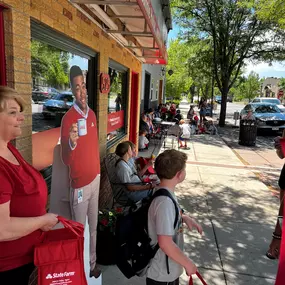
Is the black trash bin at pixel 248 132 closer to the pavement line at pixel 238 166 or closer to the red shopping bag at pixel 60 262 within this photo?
the pavement line at pixel 238 166

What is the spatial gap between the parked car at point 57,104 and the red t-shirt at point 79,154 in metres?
0.27

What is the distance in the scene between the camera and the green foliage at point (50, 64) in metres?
2.52

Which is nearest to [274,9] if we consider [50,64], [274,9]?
[274,9]

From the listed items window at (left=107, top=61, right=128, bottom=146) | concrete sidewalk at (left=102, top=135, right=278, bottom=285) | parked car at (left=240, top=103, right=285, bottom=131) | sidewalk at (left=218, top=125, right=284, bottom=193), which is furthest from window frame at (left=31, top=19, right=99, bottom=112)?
parked car at (left=240, top=103, right=285, bottom=131)

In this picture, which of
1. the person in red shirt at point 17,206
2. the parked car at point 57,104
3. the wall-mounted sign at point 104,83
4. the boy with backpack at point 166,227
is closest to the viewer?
the person in red shirt at point 17,206

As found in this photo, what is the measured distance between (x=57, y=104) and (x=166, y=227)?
6.25 feet

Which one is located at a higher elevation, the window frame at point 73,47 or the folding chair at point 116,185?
the window frame at point 73,47

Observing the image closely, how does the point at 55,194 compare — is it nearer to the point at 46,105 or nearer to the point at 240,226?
the point at 46,105

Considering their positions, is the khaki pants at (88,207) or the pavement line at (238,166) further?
the pavement line at (238,166)

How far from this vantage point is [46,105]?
2.76 meters

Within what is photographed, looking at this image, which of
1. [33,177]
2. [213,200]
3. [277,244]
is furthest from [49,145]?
[213,200]

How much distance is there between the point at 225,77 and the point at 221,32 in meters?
2.58

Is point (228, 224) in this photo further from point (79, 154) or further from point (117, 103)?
point (117, 103)

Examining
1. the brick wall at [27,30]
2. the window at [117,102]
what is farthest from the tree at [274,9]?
the brick wall at [27,30]
